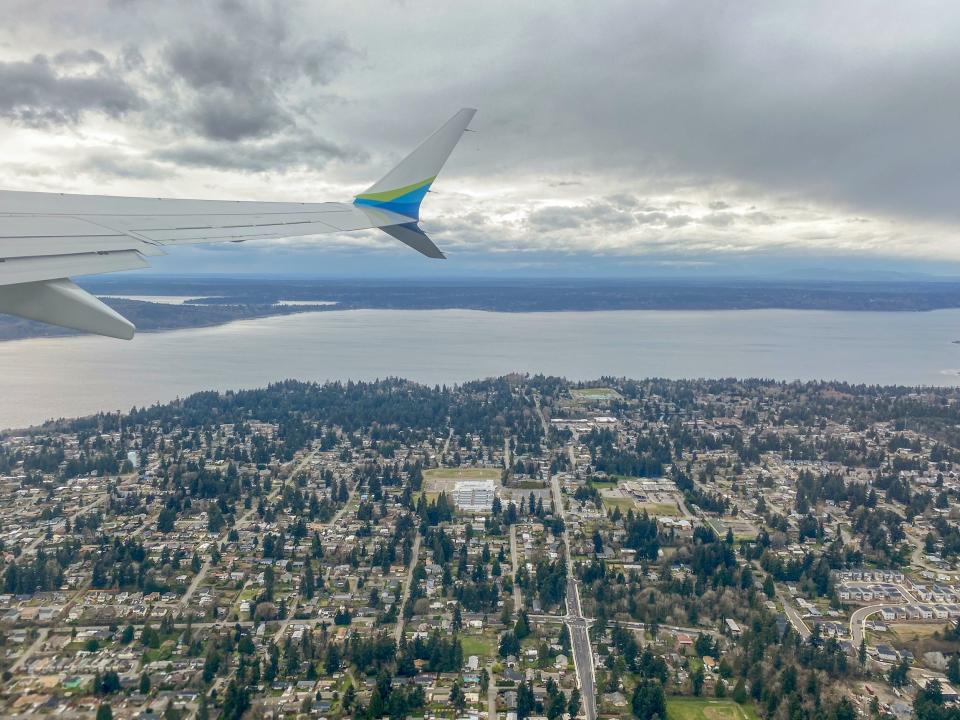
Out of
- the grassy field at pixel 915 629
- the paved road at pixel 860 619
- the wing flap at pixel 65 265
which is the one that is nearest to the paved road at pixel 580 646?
the paved road at pixel 860 619

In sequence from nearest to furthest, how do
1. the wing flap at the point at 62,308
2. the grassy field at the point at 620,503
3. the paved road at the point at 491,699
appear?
the wing flap at the point at 62,308 < the paved road at the point at 491,699 < the grassy field at the point at 620,503

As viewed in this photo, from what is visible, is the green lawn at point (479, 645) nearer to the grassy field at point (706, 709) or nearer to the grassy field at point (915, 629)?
the grassy field at point (706, 709)

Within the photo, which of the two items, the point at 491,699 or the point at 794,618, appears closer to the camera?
the point at 491,699

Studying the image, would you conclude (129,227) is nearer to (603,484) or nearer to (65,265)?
(65,265)

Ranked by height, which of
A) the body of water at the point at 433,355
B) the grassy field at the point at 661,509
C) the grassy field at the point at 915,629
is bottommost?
the grassy field at the point at 915,629

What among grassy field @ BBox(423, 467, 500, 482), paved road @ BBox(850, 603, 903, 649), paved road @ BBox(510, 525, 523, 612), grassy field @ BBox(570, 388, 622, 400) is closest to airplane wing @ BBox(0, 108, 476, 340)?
paved road @ BBox(510, 525, 523, 612)

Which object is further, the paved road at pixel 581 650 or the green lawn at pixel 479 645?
the green lawn at pixel 479 645

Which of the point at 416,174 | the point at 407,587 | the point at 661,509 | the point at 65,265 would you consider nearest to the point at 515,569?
the point at 407,587
